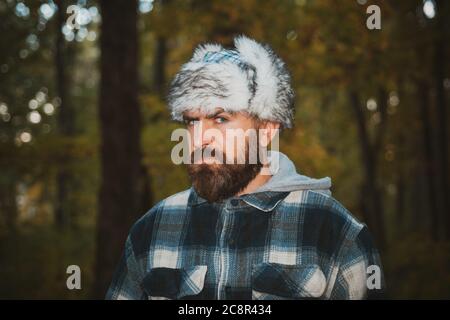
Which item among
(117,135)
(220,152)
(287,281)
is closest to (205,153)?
(220,152)

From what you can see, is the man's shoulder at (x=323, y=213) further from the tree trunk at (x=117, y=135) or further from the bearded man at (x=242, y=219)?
the tree trunk at (x=117, y=135)

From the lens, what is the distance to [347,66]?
26.3 feet

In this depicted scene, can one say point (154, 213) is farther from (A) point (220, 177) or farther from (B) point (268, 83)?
(B) point (268, 83)

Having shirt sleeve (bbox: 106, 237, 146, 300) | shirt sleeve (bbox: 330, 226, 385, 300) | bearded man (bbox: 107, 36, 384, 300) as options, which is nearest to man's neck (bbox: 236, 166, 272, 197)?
bearded man (bbox: 107, 36, 384, 300)

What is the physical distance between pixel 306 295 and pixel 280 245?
27 cm

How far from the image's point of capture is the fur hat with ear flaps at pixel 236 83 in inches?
100

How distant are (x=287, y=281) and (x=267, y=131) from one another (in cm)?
78

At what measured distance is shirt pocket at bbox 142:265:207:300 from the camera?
2.54 m

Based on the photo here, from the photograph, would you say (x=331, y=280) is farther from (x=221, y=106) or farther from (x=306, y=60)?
(x=306, y=60)

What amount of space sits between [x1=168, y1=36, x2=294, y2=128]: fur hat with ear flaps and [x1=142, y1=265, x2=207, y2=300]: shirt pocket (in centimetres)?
81

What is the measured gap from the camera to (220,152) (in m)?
2.47

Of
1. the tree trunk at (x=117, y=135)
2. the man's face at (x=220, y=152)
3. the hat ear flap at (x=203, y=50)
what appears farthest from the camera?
the tree trunk at (x=117, y=135)

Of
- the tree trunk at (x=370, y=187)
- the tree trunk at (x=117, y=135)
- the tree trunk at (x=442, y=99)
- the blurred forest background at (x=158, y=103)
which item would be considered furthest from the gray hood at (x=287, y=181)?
the tree trunk at (x=370, y=187)
